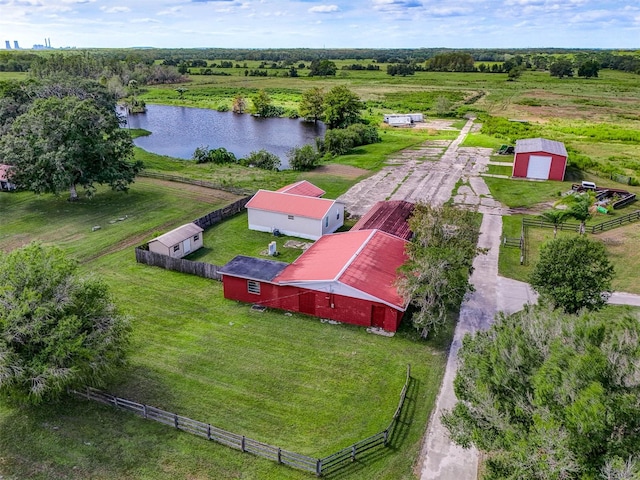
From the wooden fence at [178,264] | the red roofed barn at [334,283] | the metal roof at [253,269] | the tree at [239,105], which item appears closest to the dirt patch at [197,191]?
the wooden fence at [178,264]

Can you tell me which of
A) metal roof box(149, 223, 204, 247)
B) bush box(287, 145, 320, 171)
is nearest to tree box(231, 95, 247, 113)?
bush box(287, 145, 320, 171)

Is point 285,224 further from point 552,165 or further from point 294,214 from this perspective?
point 552,165

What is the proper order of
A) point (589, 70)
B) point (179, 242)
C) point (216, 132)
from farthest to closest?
1. point (589, 70)
2. point (216, 132)
3. point (179, 242)

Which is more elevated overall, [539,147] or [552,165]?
[539,147]

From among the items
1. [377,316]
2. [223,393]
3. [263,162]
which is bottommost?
[223,393]

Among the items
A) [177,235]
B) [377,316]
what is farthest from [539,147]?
[177,235]

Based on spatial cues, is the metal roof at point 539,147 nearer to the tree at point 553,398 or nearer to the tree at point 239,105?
the tree at point 553,398

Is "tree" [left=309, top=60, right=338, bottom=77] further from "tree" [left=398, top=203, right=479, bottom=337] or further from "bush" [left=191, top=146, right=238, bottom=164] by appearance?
"tree" [left=398, top=203, right=479, bottom=337]
